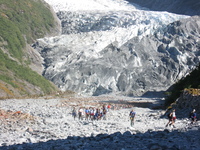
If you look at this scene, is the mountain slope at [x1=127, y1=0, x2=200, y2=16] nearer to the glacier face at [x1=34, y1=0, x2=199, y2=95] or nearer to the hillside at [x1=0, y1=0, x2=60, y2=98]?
the glacier face at [x1=34, y1=0, x2=199, y2=95]

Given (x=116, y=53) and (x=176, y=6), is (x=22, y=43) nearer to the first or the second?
(x=116, y=53)

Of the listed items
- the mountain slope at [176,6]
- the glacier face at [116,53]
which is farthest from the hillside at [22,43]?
the mountain slope at [176,6]

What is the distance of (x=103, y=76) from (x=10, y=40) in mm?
27143

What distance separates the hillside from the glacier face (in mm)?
4845

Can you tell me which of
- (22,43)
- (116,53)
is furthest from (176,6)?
(22,43)

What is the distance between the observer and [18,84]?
2202 inches

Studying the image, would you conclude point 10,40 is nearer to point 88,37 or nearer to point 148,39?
point 88,37

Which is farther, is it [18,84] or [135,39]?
[135,39]

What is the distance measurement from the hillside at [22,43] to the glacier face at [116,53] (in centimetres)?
484

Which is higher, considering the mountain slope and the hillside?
the mountain slope

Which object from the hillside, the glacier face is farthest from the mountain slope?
the hillside

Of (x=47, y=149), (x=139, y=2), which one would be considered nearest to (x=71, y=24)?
(x=139, y=2)

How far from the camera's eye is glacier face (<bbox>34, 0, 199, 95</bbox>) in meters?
84.6

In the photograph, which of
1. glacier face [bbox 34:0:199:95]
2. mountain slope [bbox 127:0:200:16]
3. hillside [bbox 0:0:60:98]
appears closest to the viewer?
hillside [bbox 0:0:60:98]
